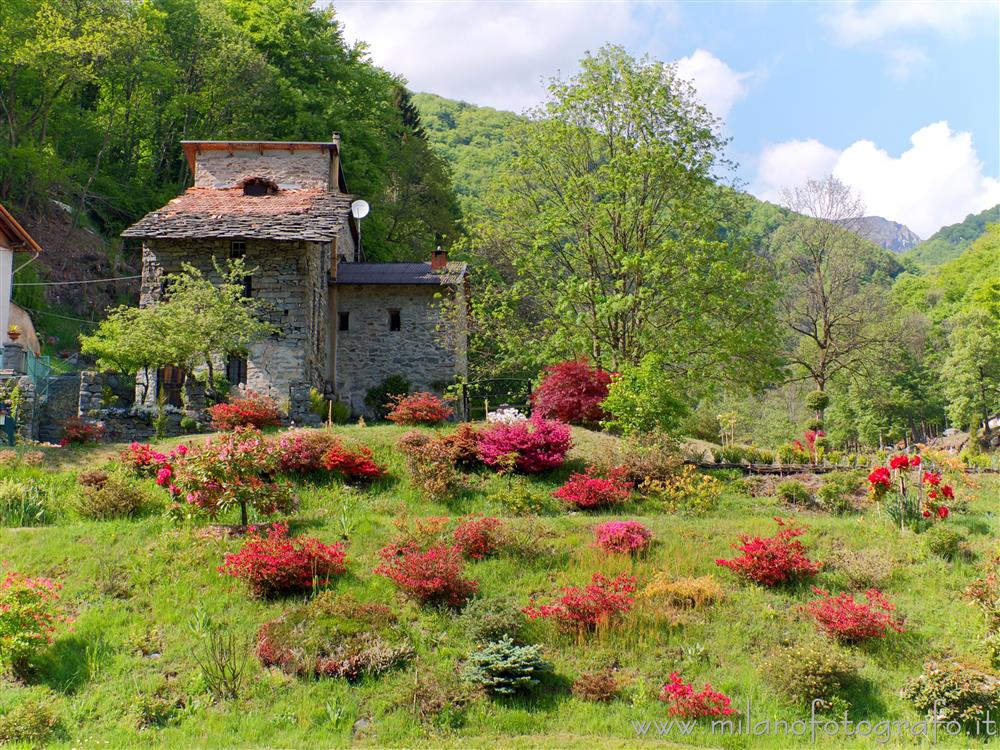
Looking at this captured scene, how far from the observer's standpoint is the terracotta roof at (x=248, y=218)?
2702cm

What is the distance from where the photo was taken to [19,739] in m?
9.85

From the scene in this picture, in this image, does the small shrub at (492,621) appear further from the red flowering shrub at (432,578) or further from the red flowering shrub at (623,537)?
the red flowering shrub at (623,537)

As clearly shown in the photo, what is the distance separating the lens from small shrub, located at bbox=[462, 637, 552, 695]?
11188 millimetres

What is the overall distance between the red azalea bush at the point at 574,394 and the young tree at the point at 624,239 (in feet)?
4.61

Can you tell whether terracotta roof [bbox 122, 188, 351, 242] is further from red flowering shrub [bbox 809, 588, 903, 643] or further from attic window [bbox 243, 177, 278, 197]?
red flowering shrub [bbox 809, 588, 903, 643]

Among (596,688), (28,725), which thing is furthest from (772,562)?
(28,725)

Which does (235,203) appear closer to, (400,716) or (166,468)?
(166,468)

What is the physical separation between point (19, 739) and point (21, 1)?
35.5 meters

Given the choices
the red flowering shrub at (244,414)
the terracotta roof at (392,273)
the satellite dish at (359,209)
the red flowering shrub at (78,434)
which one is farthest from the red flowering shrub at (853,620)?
the satellite dish at (359,209)

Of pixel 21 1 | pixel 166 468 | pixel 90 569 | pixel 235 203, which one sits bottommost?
pixel 90 569

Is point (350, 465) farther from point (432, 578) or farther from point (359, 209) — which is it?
point (359, 209)

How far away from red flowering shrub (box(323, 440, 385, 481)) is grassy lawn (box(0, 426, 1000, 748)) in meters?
0.66

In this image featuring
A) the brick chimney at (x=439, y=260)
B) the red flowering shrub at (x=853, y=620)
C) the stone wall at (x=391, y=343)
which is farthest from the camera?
the brick chimney at (x=439, y=260)

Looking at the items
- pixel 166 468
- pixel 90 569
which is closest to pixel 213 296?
pixel 166 468
